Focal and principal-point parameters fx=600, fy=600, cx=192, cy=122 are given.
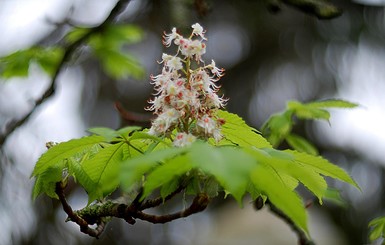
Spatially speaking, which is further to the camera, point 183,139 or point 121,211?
point 121,211

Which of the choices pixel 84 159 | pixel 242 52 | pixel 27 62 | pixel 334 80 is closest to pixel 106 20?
pixel 27 62

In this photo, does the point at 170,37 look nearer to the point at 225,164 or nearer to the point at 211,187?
the point at 211,187

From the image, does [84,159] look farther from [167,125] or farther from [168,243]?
[168,243]

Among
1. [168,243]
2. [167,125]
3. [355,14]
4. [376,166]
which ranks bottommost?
[168,243]

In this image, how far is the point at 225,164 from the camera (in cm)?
99

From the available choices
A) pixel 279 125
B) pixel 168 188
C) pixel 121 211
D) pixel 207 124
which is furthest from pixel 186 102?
pixel 279 125

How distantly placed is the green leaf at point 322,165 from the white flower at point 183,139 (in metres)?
0.22

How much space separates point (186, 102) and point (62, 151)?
296 mm

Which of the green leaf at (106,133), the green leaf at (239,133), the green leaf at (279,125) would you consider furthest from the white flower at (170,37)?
the green leaf at (279,125)

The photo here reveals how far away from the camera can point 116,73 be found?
341cm

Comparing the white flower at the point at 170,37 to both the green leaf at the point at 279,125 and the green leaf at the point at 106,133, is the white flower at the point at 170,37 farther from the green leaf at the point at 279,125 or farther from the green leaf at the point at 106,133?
the green leaf at the point at 279,125

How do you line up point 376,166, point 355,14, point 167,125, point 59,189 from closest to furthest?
1. point 167,125
2. point 59,189
3. point 355,14
4. point 376,166

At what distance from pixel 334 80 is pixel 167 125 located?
174 inches

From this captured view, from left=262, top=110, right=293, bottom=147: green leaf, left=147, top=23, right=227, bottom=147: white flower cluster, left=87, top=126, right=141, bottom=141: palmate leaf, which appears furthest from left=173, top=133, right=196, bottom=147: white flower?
left=262, top=110, right=293, bottom=147: green leaf
